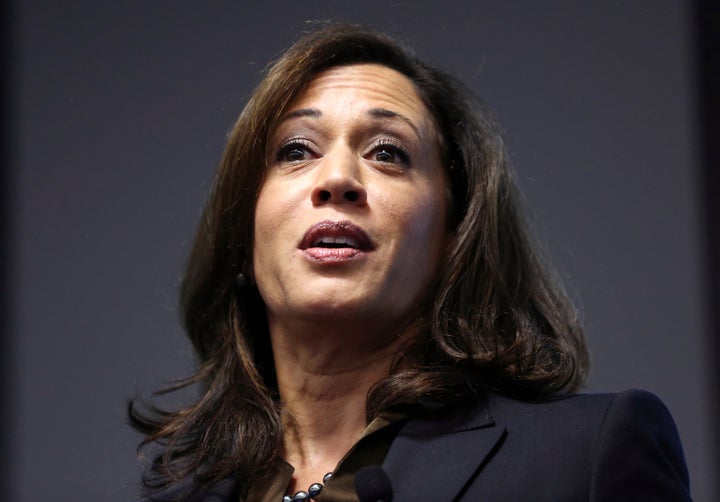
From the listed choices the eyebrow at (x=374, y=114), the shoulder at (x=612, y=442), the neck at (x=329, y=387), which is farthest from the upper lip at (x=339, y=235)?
the shoulder at (x=612, y=442)

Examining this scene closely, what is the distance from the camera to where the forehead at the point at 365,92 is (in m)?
2.30

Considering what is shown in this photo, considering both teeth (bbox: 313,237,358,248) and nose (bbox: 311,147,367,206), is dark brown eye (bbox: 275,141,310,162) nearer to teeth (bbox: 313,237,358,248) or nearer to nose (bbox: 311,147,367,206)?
nose (bbox: 311,147,367,206)

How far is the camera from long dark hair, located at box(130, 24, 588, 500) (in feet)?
6.95

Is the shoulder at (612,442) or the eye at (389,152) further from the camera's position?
the eye at (389,152)

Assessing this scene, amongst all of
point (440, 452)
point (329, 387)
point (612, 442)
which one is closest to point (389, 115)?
point (329, 387)

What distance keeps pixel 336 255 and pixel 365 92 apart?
40cm

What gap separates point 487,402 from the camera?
2.07 metres

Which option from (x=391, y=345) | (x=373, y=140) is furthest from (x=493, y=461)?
(x=373, y=140)

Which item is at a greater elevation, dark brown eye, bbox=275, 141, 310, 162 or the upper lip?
dark brown eye, bbox=275, 141, 310, 162

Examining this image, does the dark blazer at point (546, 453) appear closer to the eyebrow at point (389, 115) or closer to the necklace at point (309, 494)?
the necklace at point (309, 494)

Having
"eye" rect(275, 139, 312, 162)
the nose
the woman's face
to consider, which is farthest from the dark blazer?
"eye" rect(275, 139, 312, 162)

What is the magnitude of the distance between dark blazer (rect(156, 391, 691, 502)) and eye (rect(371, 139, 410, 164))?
53 centimetres

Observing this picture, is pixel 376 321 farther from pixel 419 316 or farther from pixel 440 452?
pixel 440 452

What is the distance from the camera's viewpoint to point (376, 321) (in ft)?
7.08
